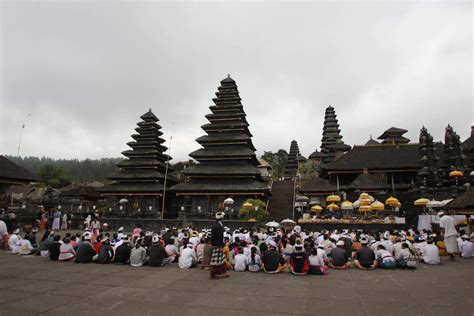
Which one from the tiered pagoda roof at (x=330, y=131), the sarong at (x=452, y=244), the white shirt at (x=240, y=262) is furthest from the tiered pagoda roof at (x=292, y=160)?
the white shirt at (x=240, y=262)

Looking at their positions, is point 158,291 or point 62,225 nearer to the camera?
point 158,291

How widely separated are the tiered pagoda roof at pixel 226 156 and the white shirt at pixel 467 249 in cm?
1999

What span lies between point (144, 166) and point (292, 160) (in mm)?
56833

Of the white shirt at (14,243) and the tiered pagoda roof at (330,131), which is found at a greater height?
the tiered pagoda roof at (330,131)

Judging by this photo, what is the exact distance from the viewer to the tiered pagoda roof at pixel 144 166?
37812 mm

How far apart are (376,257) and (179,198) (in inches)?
1297

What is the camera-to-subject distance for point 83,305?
699 cm

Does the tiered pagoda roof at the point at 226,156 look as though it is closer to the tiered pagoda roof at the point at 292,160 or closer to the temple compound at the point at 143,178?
the temple compound at the point at 143,178

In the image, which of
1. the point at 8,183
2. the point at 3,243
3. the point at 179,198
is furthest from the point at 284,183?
the point at 3,243

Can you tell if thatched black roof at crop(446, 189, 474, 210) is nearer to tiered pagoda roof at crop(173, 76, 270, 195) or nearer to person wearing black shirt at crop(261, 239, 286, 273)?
person wearing black shirt at crop(261, 239, 286, 273)

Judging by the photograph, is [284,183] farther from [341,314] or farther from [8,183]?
[341,314]

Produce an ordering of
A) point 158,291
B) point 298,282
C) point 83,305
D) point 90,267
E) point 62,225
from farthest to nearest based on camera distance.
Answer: point 62,225 < point 90,267 < point 298,282 < point 158,291 < point 83,305

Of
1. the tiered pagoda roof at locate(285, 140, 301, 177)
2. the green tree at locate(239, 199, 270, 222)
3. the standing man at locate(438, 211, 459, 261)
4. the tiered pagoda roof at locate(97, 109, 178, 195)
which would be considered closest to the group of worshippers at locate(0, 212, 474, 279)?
the standing man at locate(438, 211, 459, 261)

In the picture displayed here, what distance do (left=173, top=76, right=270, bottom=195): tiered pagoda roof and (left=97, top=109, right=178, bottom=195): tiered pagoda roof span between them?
4.93 m
